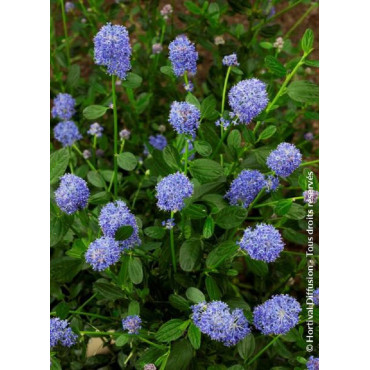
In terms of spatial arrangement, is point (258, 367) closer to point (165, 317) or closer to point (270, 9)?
point (165, 317)

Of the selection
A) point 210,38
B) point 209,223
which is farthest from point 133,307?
point 210,38

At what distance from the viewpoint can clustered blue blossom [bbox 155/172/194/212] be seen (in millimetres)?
1324

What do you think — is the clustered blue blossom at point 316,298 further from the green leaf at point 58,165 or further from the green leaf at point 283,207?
the green leaf at point 58,165

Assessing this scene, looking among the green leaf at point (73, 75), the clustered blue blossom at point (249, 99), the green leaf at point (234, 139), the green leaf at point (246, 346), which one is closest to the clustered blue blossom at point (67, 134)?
the green leaf at point (73, 75)

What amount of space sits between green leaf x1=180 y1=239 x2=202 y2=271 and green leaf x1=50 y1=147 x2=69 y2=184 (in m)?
0.44

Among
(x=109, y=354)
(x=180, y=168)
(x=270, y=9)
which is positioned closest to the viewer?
(x=180, y=168)

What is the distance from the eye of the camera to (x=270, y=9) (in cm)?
261

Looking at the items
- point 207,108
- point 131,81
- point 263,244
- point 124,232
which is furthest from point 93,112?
point 263,244

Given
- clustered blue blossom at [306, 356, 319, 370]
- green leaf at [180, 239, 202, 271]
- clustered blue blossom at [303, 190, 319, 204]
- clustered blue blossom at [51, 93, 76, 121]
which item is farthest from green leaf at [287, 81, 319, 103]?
clustered blue blossom at [51, 93, 76, 121]

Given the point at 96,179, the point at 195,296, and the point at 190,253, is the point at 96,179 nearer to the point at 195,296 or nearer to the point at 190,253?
the point at 190,253

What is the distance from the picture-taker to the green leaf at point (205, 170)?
1480 millimetres

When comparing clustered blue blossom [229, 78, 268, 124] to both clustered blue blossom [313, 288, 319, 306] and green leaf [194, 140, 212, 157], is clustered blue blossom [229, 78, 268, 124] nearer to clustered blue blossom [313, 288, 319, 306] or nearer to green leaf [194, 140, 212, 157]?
green leaf [194, 140, 212, 157]

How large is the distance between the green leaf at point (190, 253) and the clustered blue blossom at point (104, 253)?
22 cm
